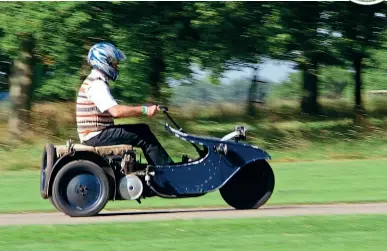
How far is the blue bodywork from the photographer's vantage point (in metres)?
12.4

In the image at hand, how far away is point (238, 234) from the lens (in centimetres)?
1002

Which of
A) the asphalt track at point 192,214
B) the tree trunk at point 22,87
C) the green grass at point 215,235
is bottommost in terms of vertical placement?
the tree trunk at point 22,87

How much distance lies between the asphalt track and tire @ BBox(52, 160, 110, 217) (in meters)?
0.14

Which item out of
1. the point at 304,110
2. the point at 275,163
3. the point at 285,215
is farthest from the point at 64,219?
the point at 304,110

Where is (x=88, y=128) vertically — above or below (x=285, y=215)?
above

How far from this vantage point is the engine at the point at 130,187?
39.8ft

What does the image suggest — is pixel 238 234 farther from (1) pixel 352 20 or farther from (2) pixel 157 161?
(1) pixel 352 20

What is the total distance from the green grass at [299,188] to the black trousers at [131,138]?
88.2 inches

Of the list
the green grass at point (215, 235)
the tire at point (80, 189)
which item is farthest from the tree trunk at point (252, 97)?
the green grass at point (215, 235)

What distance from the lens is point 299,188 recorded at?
56.4ft

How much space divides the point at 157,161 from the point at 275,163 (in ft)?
41.2

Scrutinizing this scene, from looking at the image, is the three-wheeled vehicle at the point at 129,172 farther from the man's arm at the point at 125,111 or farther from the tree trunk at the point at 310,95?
the tree trunk at the point at 310,95

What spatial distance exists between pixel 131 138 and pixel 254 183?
69.6 inches

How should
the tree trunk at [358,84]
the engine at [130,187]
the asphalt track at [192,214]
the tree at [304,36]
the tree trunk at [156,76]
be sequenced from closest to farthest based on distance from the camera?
the asphalt track at [192,214], the engine at [130,187], the tree trunk at [156,76], the tree at [304,36], the tree trunk at [358,84]
